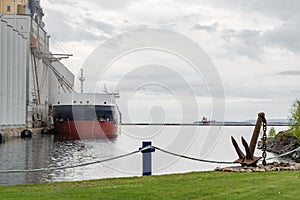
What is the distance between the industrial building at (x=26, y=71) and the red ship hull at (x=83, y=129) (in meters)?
6.69

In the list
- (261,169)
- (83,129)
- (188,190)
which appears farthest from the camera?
(83,129)

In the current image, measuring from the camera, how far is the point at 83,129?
7169cm

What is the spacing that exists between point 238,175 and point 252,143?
2.91 metres

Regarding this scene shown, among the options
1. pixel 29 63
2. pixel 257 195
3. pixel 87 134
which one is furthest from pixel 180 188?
pixel 29 63

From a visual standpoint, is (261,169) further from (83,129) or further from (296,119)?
(83,129)

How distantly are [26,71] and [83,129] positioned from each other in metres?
16.8

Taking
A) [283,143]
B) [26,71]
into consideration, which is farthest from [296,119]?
[26,71]

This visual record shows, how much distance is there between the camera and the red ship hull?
71.9 m

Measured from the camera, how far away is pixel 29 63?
80.1 m

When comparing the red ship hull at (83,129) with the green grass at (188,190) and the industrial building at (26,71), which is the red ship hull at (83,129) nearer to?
the industrial building at (26,71)

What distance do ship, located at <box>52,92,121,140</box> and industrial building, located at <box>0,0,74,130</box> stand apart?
21.1 ft

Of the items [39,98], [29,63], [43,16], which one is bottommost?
[39,98]

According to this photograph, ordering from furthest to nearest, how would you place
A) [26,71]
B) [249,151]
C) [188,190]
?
[26,71], [249,151], [188,190]

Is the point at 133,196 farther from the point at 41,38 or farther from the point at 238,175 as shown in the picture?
the point at 41,38
